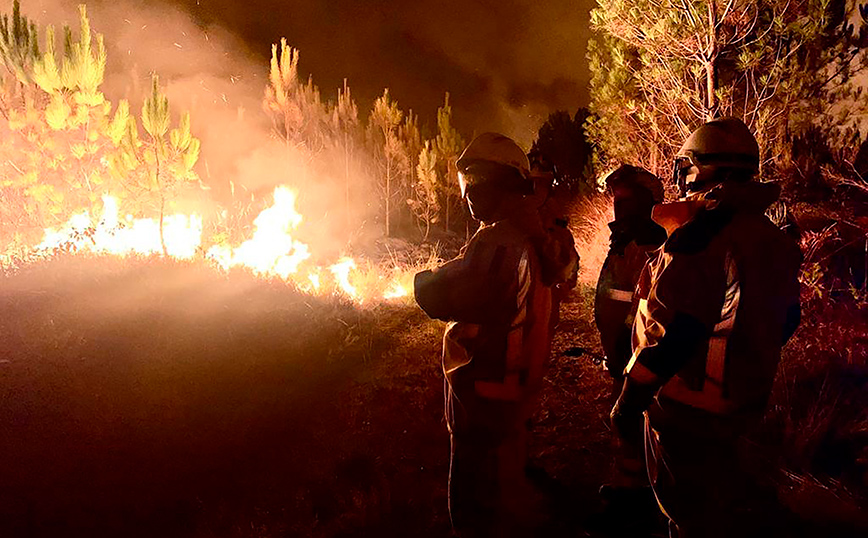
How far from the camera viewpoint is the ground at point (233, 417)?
400 centimetres

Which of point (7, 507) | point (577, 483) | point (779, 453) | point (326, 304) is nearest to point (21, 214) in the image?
point (326, 304)

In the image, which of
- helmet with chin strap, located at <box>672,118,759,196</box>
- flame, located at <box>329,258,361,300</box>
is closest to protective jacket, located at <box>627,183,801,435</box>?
helmet with chin strap, located at <box>672,118,759,196</box>

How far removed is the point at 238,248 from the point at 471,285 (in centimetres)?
1236

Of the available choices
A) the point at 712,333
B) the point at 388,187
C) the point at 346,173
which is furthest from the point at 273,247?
the point at 346,173

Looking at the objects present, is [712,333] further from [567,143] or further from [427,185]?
[567,143]

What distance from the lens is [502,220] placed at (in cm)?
239

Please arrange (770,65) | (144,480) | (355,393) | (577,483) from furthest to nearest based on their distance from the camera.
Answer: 1. (770,65)
2. (355,393)
3. (144,480)
4. (577,483)

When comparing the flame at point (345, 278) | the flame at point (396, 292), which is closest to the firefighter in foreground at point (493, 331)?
the flame at point (345, 278)

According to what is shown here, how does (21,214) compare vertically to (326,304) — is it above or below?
above

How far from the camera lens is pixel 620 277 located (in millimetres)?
3479

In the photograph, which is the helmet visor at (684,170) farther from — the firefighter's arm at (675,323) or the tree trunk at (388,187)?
the tree trunk at (388,187)

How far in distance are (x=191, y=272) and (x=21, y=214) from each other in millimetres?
7956

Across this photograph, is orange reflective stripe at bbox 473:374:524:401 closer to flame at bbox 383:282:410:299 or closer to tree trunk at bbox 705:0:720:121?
tree trunk at bbox 705:0:720:121

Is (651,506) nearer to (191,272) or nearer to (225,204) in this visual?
(191,272)
